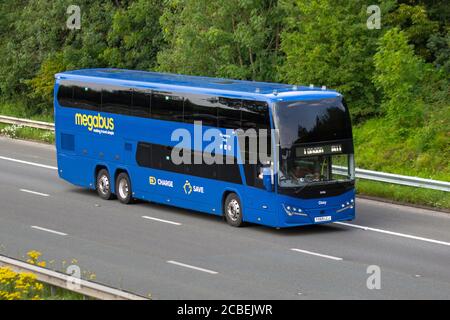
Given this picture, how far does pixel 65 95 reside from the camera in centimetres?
3322

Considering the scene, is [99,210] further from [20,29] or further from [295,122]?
[20,29]

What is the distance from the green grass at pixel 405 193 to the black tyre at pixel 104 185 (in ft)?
22.4

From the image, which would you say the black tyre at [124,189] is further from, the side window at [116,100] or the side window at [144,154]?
the side window at [116,100]

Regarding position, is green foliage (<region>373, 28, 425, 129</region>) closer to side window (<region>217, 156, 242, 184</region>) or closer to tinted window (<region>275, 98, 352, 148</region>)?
tinted window (<region>275, 98, 352, 148</region>)

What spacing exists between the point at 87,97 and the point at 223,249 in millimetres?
9220

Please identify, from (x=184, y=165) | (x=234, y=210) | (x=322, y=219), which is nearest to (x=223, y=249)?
(x=234, y=210)

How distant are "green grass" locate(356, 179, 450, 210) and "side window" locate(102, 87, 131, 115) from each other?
672 centimetres

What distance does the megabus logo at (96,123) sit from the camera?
31375 millimetres

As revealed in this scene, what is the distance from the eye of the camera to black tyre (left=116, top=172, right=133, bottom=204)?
102 feet

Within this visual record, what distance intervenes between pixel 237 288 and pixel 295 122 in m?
6.57

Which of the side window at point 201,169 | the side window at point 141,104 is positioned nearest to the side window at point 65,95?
the side window at point 141,104

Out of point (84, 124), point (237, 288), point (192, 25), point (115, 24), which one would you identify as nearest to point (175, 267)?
point (237, 288)

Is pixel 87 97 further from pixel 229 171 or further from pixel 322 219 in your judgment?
pixel 322 219

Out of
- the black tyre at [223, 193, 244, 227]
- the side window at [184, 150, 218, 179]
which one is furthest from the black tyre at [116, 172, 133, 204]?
the black tyre at [223, 193, 244, 227]
